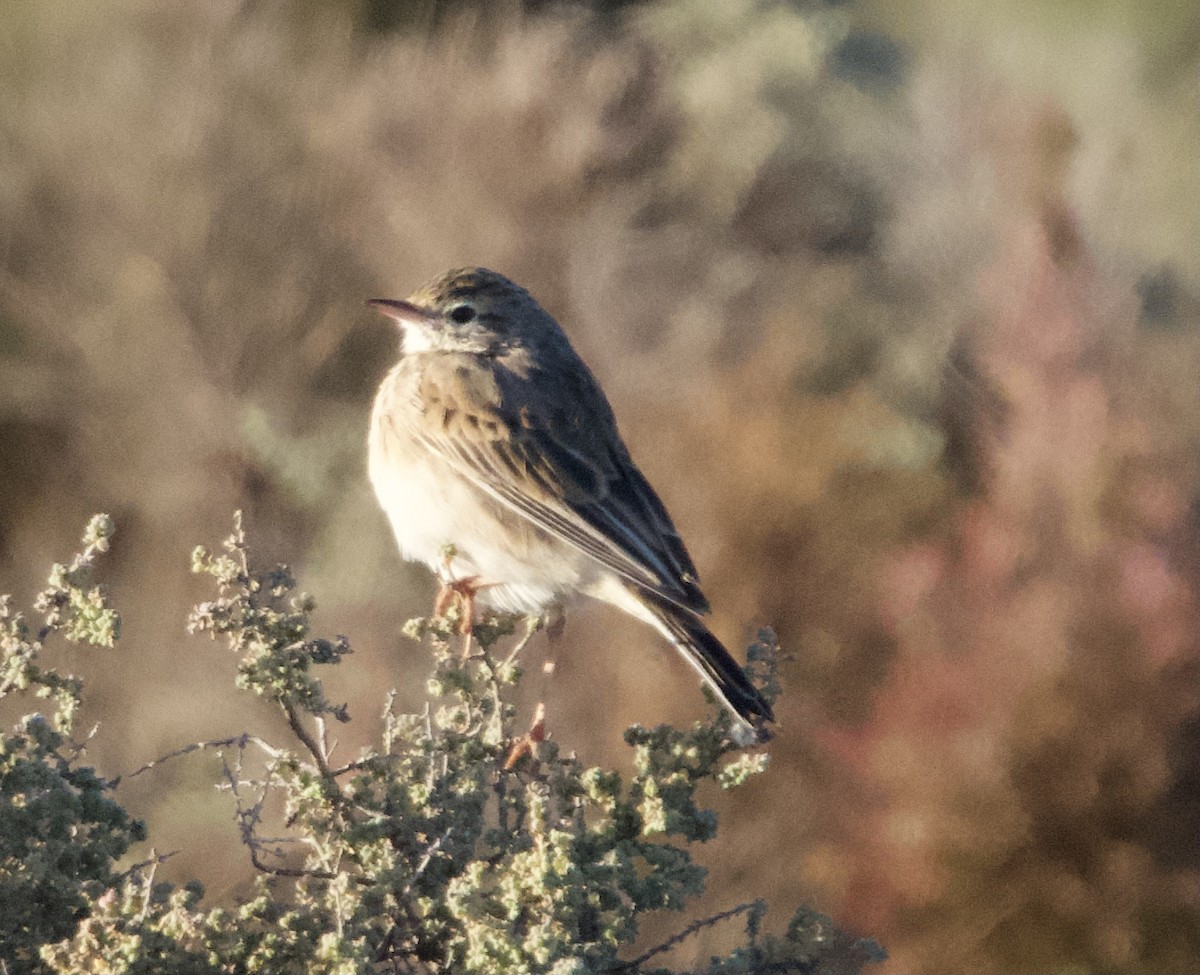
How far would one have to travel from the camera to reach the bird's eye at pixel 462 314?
14.1ft

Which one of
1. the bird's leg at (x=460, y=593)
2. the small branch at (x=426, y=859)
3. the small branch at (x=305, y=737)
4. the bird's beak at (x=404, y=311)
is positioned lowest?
the small branch at (x=426, y=859)

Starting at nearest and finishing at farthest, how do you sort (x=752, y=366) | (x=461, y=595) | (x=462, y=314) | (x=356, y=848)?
1. (x=356, y=848)
2. (x=461, y=595)
3. (x=462, y=314)
4. (x=752, y=366)

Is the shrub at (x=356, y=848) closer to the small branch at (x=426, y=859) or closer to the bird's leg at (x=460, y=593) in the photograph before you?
the small branch at (x=426, y=859)

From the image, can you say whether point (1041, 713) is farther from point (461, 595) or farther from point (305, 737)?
point (305, 737)

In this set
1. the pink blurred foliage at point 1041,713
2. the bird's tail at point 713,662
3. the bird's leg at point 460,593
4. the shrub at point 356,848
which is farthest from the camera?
the pink blurred foliage at point 1041,713

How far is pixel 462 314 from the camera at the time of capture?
14.1ft

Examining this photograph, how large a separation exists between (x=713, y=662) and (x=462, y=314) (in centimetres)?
164

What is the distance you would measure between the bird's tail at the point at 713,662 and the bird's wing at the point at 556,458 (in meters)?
0.06

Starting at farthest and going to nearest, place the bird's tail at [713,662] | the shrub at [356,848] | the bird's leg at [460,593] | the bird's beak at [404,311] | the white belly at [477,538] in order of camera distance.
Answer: the bird's beak at [404,311] < the white belly at [477,538] < the bird's leg at [460,593] < the bird's tail at [713,662] < the shrub at [356,848]

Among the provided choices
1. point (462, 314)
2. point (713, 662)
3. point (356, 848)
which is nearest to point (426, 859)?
point (356, 848)

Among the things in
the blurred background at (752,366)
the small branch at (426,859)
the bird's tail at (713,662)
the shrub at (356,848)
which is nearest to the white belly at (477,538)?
the bird's tail at (713,662)

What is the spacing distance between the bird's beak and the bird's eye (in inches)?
2.9

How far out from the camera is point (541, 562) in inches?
151

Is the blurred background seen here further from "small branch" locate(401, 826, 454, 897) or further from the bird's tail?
"small branch" locate(401, 826, 454, 897)
